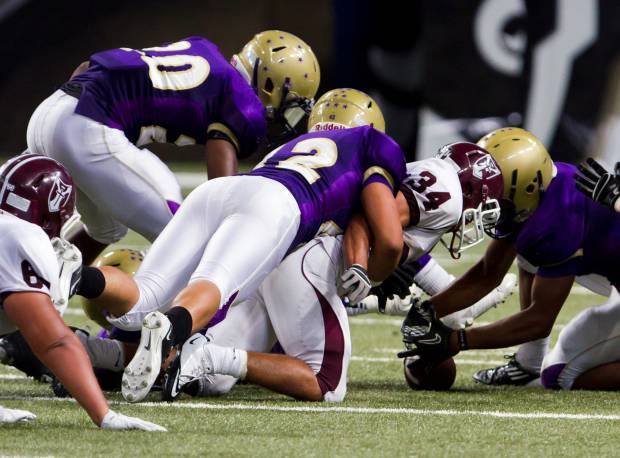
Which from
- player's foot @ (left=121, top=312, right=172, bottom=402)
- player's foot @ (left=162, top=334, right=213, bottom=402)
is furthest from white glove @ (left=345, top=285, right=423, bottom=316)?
player's foot @ (left=121, top=312, right=172, bottom=402)

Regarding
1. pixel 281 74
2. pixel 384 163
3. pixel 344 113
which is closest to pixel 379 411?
pixel 384 163

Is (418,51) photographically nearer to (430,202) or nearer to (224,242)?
(430,202)

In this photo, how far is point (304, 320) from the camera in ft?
12.0

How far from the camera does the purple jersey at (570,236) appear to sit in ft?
13.0

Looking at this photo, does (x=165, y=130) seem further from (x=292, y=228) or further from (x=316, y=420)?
(x=316, y=420)

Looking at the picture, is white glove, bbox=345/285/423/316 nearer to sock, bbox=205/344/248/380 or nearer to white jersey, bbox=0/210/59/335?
sock, bbox=205/344/248/380

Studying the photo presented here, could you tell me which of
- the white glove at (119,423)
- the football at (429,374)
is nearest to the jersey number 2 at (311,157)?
the football at (429,374)

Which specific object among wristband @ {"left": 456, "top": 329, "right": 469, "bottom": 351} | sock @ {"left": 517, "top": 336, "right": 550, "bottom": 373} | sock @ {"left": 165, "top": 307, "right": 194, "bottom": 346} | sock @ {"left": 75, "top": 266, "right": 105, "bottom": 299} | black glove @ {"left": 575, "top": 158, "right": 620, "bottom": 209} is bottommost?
sock @ {"left": 517, "top": 336, "right": 550, "bottom": 373}

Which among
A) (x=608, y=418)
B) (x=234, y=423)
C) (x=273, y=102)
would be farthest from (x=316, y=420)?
(x=273, y=102)

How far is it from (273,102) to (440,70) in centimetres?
532

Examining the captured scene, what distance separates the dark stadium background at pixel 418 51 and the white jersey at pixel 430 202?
230 inches

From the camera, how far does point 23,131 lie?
44.6ft

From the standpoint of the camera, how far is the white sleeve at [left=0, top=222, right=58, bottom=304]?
2.89 metres

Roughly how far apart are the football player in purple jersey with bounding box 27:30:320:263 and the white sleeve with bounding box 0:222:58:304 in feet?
4.37
